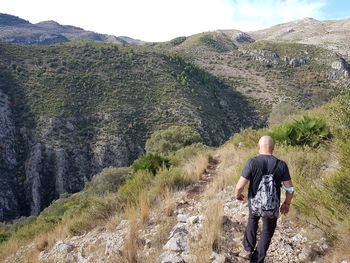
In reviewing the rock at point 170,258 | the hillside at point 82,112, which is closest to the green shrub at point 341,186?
the rock at point 170,258

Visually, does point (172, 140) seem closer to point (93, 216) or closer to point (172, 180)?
point (172, 180)

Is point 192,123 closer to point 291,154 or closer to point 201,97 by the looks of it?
point 201,97

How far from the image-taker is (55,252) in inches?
229

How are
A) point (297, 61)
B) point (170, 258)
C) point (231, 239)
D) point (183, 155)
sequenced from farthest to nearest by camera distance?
point (297, 61)
point (183, 155)
point (231, 239)
point (170, 258)

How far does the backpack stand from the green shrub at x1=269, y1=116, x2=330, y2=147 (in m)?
4.39

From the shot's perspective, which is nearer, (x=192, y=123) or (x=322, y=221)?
(x=322, y=221)

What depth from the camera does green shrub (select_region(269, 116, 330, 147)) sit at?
27.5ft

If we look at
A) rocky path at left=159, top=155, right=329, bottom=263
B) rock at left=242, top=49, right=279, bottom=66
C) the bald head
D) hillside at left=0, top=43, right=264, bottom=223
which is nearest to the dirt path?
rocky path at left=159, top=155, right=329, bottom=263

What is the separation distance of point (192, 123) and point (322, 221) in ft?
154

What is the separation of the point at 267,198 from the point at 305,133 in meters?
4.95

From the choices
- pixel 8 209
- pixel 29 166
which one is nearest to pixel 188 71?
pixel 29 166

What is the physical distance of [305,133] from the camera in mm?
8570

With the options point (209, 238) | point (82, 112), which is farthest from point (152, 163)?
point (82, 112)

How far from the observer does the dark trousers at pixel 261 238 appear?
405 cm
